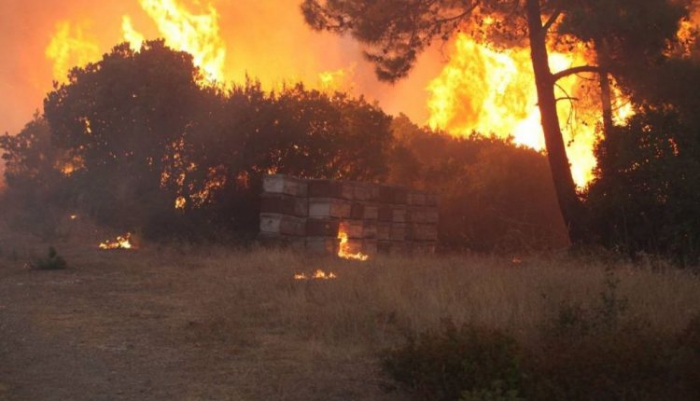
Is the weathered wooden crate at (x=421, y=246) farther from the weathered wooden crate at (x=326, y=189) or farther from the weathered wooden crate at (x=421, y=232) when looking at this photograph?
the weathered wooden crate at (x=326, y=189)

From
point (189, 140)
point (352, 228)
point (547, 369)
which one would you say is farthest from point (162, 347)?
point (189, 140)

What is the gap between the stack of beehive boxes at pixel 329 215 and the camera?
17312mm

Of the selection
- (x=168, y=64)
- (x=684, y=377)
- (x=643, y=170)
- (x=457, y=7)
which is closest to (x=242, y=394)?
(x=684, y=377)

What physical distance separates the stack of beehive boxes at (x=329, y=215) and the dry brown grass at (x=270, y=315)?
3.06m

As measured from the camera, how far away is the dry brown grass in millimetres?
6785

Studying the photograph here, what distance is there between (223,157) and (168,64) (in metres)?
3.84

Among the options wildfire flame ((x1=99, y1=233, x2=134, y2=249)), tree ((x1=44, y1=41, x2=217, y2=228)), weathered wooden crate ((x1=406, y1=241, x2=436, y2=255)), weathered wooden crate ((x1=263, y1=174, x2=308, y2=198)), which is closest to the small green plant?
wildfire flame ((x1=99, y1=233, x2=134, y2=249))

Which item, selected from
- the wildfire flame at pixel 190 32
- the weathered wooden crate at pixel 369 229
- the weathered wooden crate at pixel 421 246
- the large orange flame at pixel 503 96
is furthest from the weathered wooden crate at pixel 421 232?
the wildfire flame at pixel 190 32

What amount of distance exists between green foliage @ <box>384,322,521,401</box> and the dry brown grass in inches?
23.0

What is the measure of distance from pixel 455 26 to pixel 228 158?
22.5 feet

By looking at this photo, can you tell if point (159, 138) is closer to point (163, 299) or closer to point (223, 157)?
point (223, 157)

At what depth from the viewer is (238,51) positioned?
40.1 meters

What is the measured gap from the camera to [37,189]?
95.0ft

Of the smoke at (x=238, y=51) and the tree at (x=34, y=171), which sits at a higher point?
the smoke at (x=238, y=51)
